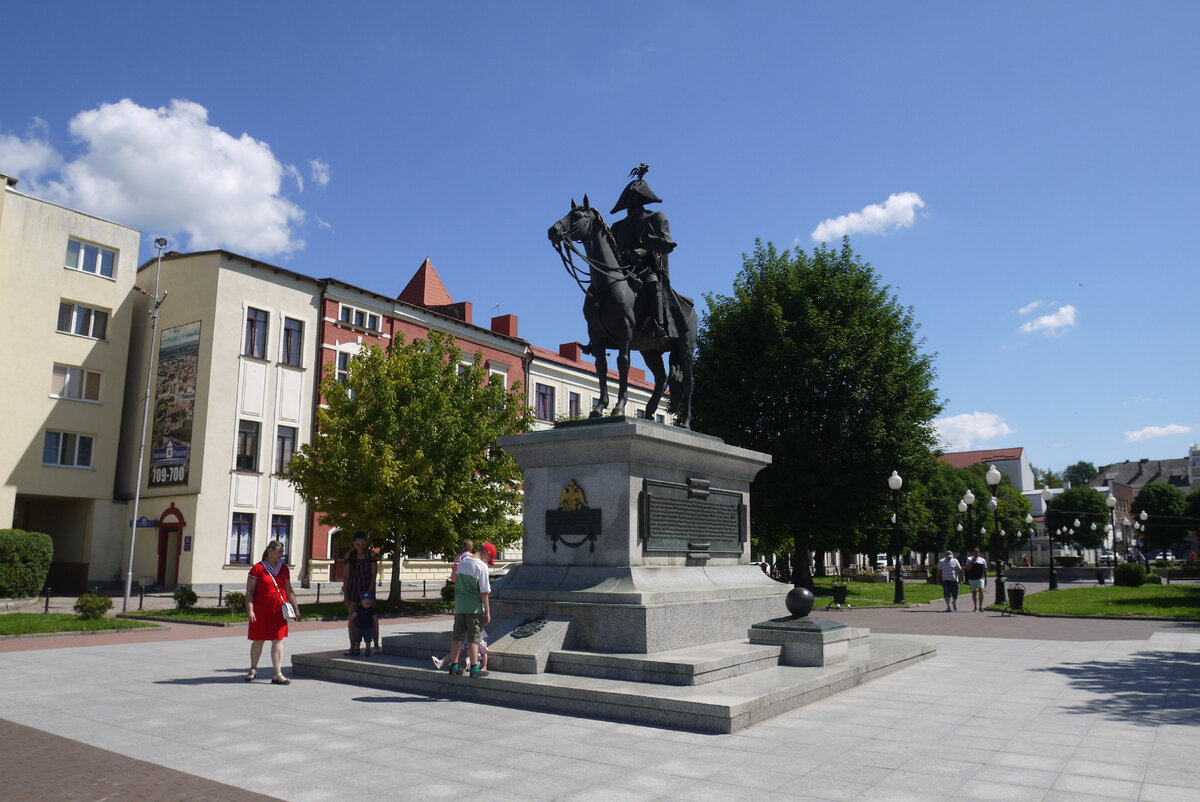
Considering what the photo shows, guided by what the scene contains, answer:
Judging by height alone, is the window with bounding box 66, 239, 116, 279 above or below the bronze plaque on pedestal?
above

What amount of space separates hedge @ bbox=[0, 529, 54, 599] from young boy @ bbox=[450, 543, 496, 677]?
2351 centimetres

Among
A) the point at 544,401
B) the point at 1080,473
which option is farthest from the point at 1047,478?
the point at 544,401

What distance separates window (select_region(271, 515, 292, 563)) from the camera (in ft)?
116

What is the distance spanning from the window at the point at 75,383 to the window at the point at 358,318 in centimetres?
1040

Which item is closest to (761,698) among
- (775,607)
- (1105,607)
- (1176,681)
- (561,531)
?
(561,531)

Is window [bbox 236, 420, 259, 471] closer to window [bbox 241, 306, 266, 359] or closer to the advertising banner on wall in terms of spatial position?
the advertising banner on wall

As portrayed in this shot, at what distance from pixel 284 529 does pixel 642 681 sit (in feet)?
100

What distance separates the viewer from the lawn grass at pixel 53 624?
691 inches

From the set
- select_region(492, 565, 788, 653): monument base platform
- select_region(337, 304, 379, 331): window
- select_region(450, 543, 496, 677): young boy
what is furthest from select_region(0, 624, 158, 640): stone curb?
select_region(337, 304, 379, 331): window

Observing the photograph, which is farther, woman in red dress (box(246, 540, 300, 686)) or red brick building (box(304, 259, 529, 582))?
red brick building (box(304, 259, 529, 582))

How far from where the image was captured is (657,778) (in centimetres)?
604

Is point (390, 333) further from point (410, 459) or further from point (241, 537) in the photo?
point (410, 459)

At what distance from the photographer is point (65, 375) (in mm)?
33531

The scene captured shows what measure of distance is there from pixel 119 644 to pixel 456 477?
1141 cm
